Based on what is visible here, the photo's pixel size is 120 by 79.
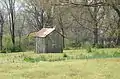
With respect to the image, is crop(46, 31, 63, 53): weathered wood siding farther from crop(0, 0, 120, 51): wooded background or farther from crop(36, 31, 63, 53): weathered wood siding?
crop(0, 0, 120, 51): wooded background

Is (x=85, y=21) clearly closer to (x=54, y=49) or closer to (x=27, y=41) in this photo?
(x=27, y=41)

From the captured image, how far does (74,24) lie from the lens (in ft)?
199

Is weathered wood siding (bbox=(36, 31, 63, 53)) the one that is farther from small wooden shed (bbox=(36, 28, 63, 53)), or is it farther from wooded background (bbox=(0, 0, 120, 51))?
wooded background (bbox=(0, 0, 120, 51))

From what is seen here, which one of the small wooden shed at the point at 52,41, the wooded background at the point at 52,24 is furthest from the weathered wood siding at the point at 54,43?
the wooded background at the point at 52,24

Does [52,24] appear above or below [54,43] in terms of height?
above

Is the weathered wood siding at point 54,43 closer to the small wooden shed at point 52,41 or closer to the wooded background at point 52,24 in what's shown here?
the small wooden shed at point 52,41

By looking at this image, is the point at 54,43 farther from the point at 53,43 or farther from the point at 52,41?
the point at 52,41

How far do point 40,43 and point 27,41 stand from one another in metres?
12.4

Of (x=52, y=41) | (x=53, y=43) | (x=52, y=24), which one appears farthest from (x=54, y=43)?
(x=52, y=24)

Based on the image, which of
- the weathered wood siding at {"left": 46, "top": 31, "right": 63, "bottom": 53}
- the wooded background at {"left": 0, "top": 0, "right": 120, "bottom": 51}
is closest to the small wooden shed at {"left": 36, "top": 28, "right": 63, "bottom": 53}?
the weathered wood siding at {"left": 46, "top": 31, "right": 63, "bottom": 53}

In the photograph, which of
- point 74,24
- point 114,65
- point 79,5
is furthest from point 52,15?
point 114,65

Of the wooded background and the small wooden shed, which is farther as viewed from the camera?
the wooded background

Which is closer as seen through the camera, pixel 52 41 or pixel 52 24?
pixel 52 41

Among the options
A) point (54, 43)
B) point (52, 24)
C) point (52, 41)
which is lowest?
point (54, 43)
